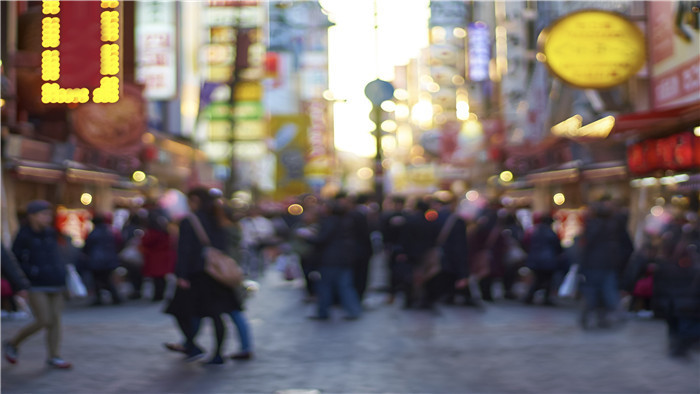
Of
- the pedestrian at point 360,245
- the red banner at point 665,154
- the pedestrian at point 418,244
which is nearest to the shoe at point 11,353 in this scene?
the pedestrian at point 360,245

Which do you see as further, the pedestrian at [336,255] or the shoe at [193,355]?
the pedestrian at [336,255]

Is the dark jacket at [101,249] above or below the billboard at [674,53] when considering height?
below

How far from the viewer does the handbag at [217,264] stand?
9172mm

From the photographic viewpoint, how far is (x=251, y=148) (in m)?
46.4

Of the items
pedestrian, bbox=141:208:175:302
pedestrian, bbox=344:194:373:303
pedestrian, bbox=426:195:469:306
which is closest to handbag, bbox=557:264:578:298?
pedestrian, bbox=426:195:469:306

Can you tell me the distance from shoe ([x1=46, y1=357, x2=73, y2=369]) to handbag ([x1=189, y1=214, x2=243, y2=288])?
1521 millimetres

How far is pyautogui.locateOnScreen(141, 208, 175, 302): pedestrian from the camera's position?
1638 centimetres

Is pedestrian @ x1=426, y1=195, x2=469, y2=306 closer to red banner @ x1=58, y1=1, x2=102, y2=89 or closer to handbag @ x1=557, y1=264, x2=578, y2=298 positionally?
handbag @ x1=557, y1=264, x2=578, y2=298

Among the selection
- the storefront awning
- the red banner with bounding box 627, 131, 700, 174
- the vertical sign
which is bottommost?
the red banner with bounding box 627, 131, 700, 174

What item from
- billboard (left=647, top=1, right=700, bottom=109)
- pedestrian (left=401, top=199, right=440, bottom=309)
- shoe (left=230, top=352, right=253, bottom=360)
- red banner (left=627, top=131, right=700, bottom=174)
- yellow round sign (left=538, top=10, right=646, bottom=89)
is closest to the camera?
shoe (left=230, top=352, right=253, bottom=360)

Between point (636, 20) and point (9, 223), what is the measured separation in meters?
12.6

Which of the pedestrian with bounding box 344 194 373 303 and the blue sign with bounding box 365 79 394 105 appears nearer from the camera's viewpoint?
the pedestrian with bounding box 344 194 373 303

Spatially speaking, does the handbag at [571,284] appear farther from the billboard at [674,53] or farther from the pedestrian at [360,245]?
the billboard at [674,53]

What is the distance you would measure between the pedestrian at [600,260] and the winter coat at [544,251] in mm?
3355
